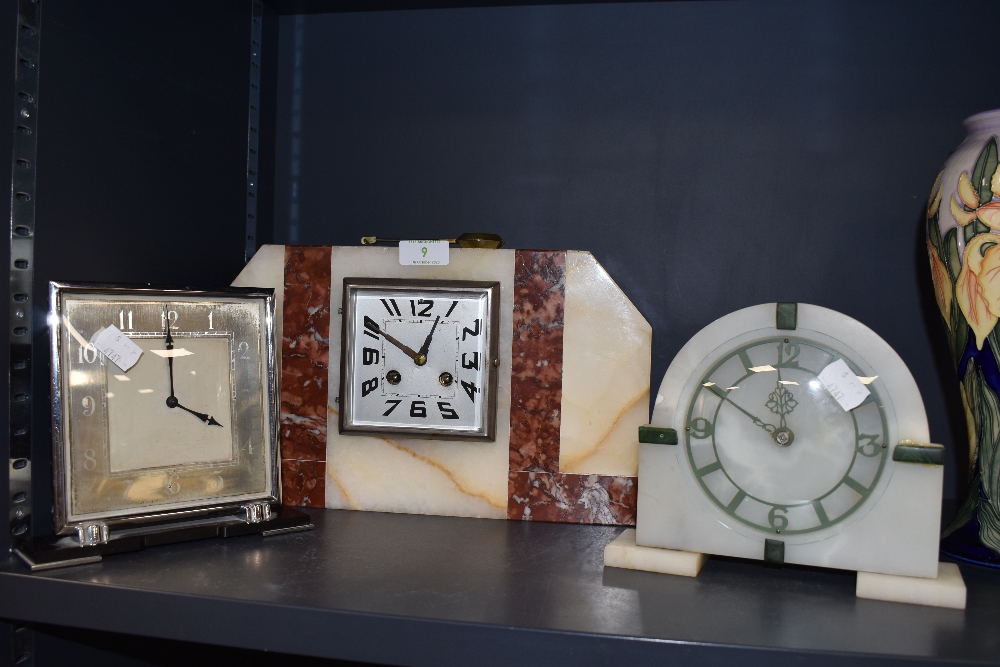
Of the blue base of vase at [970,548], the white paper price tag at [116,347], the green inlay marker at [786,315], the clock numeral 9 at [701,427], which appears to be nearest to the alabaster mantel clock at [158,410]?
the white paper price tag at [116,347]

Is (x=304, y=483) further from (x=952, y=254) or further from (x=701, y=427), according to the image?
(x=952, y=254)

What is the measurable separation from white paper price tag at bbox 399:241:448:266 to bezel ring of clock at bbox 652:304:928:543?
433mm

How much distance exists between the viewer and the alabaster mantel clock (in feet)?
3.36

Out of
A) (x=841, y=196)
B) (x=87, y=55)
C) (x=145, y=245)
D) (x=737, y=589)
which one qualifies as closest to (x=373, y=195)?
(x=145, y=245)

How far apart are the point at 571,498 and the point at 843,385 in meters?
0.46

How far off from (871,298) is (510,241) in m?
0.64

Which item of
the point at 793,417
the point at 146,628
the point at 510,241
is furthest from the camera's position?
the point at 510,241

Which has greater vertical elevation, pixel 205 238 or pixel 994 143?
pixel 994 143

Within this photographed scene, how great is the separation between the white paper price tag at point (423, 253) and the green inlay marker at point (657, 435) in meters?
0.44

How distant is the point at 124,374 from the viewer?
1.09 metres

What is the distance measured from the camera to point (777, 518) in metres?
1.05

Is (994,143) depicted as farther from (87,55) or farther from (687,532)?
(87,55)

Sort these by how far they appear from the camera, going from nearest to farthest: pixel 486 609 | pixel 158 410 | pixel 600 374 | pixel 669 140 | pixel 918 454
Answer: pixel 486 609 → pixel 918 454 → pixel 158 410 → pixel 600 374 → pixel 669 140

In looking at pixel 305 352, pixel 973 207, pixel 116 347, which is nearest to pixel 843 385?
pixel 973 207
